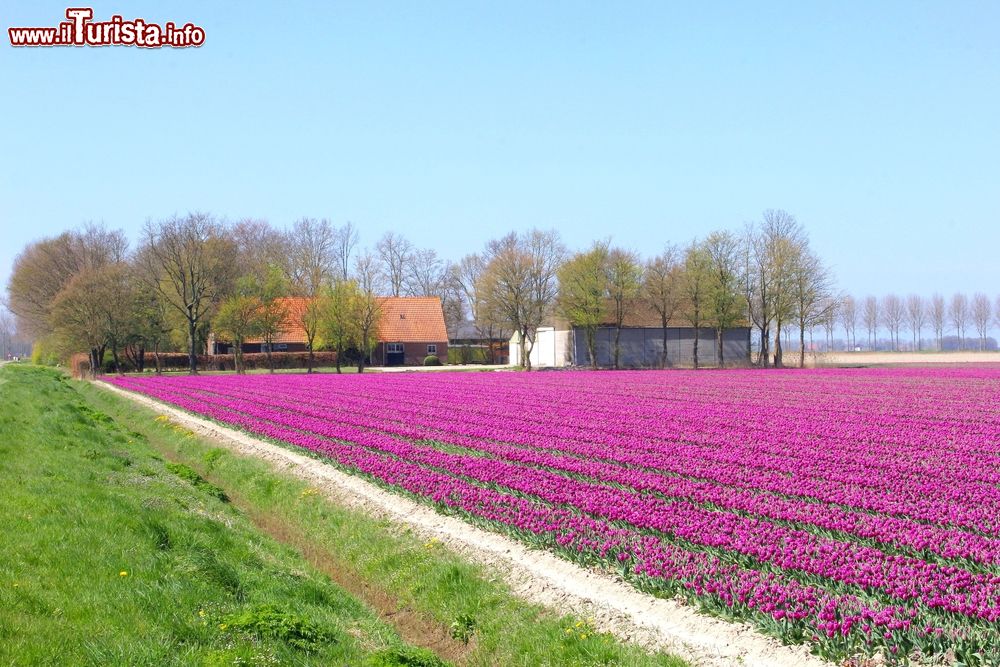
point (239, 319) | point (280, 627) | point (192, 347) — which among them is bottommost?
point (280, 627)

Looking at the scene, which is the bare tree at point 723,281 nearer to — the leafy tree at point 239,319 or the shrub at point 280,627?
the leafy tree at point 239,319

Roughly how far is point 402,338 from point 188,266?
91.6 feet

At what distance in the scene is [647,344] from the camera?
88.5 metres

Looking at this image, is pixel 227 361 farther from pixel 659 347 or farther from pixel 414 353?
pixel 659 347

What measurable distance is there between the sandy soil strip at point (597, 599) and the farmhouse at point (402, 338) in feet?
276

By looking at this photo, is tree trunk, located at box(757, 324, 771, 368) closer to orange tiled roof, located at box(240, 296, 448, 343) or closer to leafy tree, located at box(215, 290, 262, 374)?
orange tiled roof, located at box(240, 296, 448, 343)

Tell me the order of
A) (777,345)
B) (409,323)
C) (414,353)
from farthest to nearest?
(409,323)
(414,353)
(777,345)

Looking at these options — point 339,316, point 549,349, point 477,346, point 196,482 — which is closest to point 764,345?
point 549,349

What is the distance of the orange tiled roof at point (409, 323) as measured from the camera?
326 feet

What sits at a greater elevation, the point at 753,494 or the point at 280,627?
the point at 753,494

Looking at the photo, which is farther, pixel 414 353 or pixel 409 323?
pixel 409 323

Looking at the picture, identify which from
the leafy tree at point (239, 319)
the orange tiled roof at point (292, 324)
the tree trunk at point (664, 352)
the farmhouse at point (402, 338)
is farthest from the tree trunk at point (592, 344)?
the leafy tree at point (239, 319)

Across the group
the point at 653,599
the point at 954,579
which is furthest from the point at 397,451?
the point at 954,579

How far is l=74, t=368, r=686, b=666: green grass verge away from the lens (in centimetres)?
845
